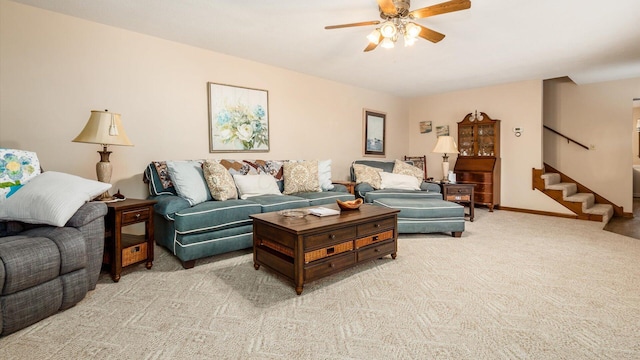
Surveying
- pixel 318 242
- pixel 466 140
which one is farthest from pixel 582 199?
pixel 318 242

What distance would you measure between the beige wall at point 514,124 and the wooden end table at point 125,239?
18.3ft

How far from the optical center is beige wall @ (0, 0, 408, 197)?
2697 millimetres

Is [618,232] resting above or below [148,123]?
below

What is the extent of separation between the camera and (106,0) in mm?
2625

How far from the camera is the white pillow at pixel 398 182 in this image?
4.65 meters

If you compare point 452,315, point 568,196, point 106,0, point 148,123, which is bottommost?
point 452,315

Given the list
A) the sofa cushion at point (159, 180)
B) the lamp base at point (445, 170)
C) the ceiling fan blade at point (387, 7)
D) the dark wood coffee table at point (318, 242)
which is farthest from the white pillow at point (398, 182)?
the sofa cushion at point (159, 180)

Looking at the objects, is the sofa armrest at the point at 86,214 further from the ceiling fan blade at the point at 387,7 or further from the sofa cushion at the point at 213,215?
the ceiling fan blade at the point at 387,7

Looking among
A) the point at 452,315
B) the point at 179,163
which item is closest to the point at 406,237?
the point at 452,315

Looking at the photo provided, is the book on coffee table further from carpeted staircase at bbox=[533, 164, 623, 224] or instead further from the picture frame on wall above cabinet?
carpeted staircase at bbox=[533, 164, 623, 224]

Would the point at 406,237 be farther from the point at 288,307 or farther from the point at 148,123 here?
the point at 148,123

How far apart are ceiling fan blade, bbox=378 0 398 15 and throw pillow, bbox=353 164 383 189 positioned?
254 centimetres

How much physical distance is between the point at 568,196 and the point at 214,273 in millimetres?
5716

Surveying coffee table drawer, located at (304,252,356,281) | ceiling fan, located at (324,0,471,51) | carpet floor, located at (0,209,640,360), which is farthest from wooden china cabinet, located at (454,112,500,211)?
coffee table drawer, located at (304,252,356,281)
